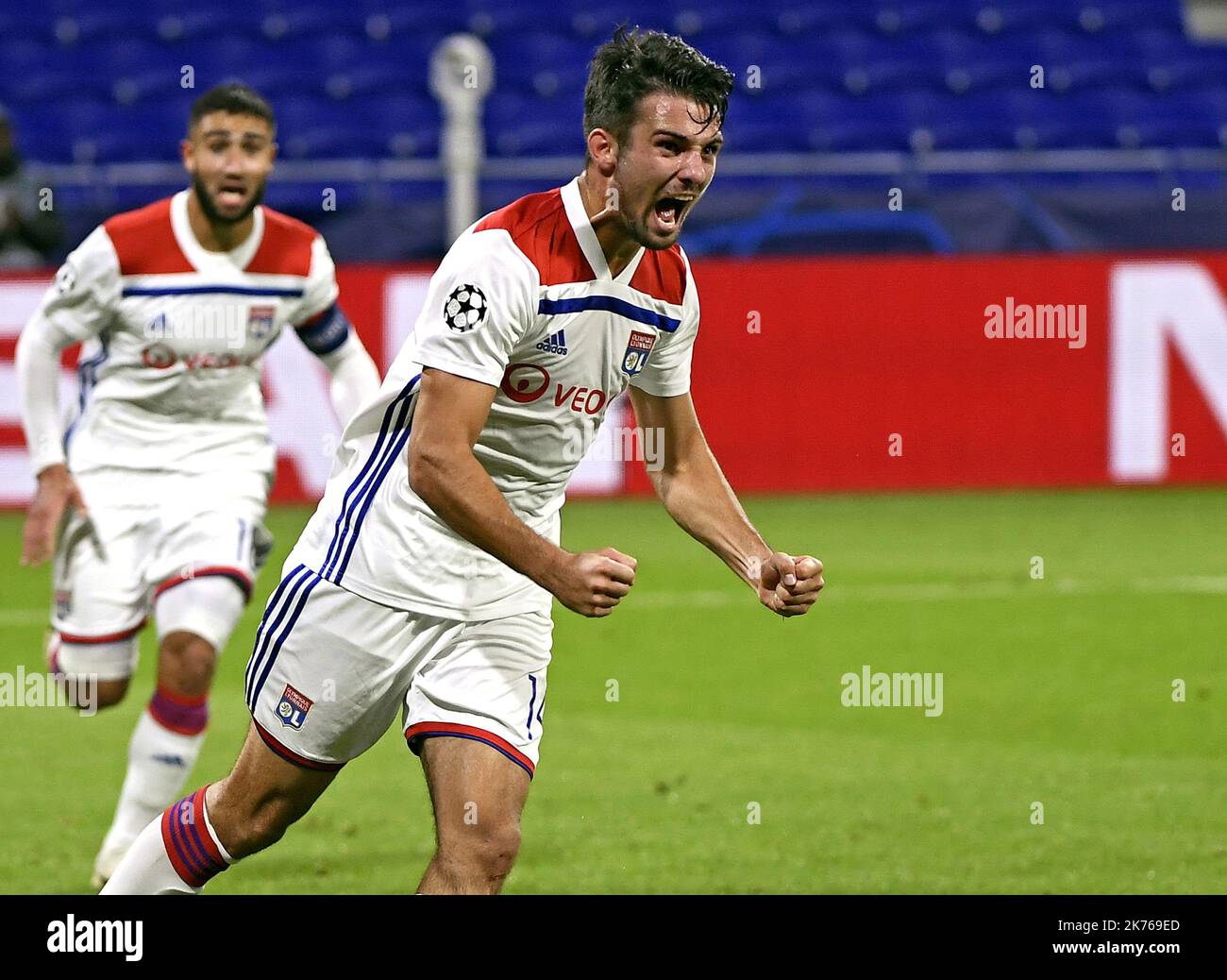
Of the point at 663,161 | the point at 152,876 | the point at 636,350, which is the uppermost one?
the point at 663,161

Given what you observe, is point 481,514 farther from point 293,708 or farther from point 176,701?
point 176,701

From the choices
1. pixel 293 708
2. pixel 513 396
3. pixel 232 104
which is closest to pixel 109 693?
pixel 232 104

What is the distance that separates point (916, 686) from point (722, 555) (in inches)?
171

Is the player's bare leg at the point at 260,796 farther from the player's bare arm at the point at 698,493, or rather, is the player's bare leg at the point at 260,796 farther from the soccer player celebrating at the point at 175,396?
the soccer player celebrating at the point at 175,396

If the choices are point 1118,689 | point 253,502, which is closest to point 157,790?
point 253,502

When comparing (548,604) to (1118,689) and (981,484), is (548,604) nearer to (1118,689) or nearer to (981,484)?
(1118,689)

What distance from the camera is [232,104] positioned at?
20.5 ft

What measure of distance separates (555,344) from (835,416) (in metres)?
10.4

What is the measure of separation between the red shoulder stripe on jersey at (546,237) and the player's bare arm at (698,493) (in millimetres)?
582

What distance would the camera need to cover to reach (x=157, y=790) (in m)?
6.02

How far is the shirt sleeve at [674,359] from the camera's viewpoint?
4.44 m

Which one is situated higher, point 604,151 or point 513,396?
point 604,151

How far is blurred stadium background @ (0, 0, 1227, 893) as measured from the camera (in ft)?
21.5

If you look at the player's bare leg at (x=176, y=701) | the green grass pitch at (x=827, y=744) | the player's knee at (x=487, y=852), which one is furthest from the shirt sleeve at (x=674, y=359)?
the player's bare leg at (x=176, y=701)
